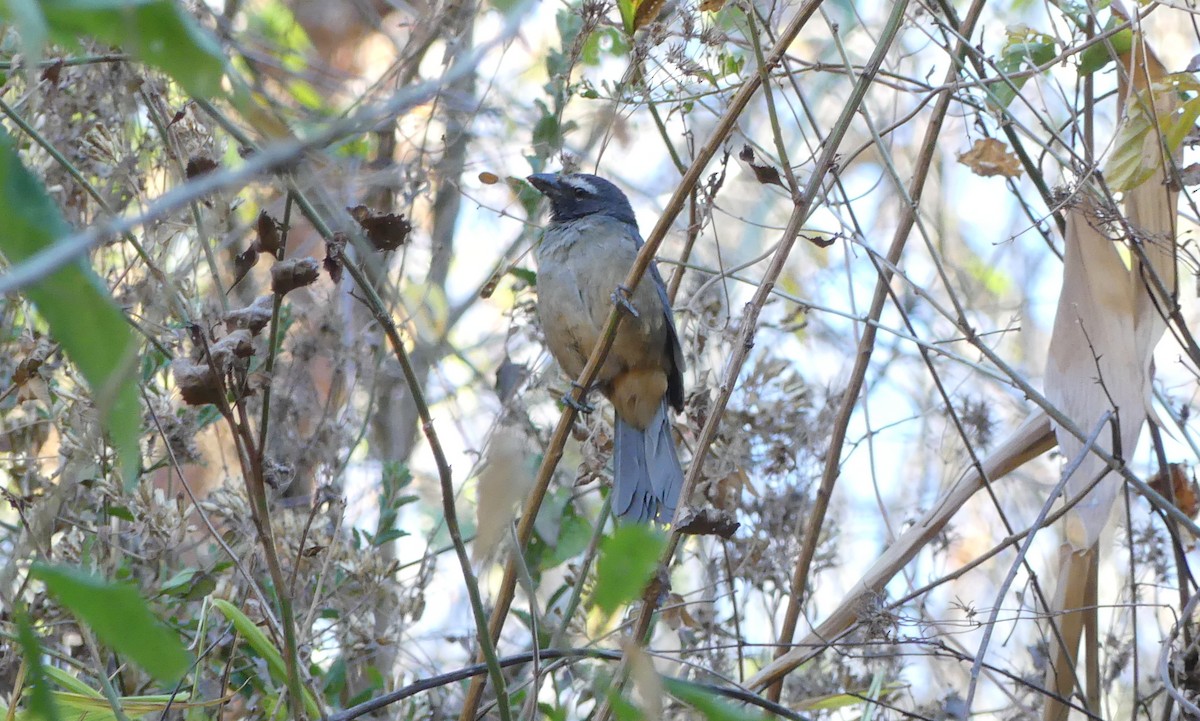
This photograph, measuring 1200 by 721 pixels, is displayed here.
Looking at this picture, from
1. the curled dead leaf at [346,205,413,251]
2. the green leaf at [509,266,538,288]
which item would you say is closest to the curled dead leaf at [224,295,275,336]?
the curled dead leaf at [346,205,413,251]

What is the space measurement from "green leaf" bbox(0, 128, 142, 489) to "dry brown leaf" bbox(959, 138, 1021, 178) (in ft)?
8.11

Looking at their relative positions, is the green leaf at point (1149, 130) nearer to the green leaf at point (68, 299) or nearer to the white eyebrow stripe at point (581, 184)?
the white eyebrow stripe at point (581, 184)

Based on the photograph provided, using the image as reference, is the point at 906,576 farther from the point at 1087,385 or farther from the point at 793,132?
the point at 793,132

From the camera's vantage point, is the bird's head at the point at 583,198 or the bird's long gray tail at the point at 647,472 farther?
the bird's head at the point at 583,198

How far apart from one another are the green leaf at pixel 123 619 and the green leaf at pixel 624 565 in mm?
436

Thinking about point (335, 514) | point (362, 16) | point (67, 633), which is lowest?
point (67, 633)

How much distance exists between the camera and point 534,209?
435 cm

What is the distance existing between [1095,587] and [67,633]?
2.59 metres

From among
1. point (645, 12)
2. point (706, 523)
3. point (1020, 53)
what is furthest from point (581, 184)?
point (706, 523)

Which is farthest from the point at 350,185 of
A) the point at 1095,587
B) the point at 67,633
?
the point at 1095,587

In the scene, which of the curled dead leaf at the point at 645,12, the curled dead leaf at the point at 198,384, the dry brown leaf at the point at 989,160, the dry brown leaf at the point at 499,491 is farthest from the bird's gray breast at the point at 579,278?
the dry brown leaf at the point at 499,491

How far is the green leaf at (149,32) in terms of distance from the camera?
1.02 m

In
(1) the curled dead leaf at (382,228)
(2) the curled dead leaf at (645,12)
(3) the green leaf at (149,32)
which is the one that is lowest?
(3) the green leaf at (149,32)

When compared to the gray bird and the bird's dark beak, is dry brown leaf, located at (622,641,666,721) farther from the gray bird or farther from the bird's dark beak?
the bird's dark beak
